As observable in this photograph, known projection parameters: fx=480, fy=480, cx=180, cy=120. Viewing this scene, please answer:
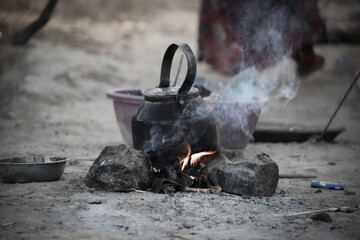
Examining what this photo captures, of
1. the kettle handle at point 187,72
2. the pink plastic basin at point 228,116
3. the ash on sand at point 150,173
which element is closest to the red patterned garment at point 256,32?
the pink plastic basin at point 228,116

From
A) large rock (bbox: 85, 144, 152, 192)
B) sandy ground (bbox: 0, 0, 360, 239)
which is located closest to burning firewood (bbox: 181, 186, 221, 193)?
sandy ground (bbox: 0, 0, 360, 239)

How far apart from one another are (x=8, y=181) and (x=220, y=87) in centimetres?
303

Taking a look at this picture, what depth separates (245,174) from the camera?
390cm

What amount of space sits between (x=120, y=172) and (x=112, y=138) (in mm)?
3041

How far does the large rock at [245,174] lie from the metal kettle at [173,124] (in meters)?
0.25

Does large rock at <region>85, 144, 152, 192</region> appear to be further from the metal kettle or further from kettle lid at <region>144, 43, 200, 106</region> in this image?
kettle lid at <region>144, 43, 200, 106</region>

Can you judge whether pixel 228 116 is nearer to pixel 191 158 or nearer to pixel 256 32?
pixel 191 158

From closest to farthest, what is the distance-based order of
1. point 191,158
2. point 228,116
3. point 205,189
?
1. point 205,189
2. point 191,158
3. point 228,116

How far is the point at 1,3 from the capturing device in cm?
1522

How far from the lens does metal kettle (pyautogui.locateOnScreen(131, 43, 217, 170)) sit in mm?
4035

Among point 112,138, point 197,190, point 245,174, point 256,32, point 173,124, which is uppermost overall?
point 256,32

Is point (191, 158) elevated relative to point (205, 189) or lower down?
elevated

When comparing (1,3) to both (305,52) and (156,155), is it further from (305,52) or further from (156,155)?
(156,155)

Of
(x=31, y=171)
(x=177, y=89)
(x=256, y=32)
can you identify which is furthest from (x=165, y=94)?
(x=256, y=32)
